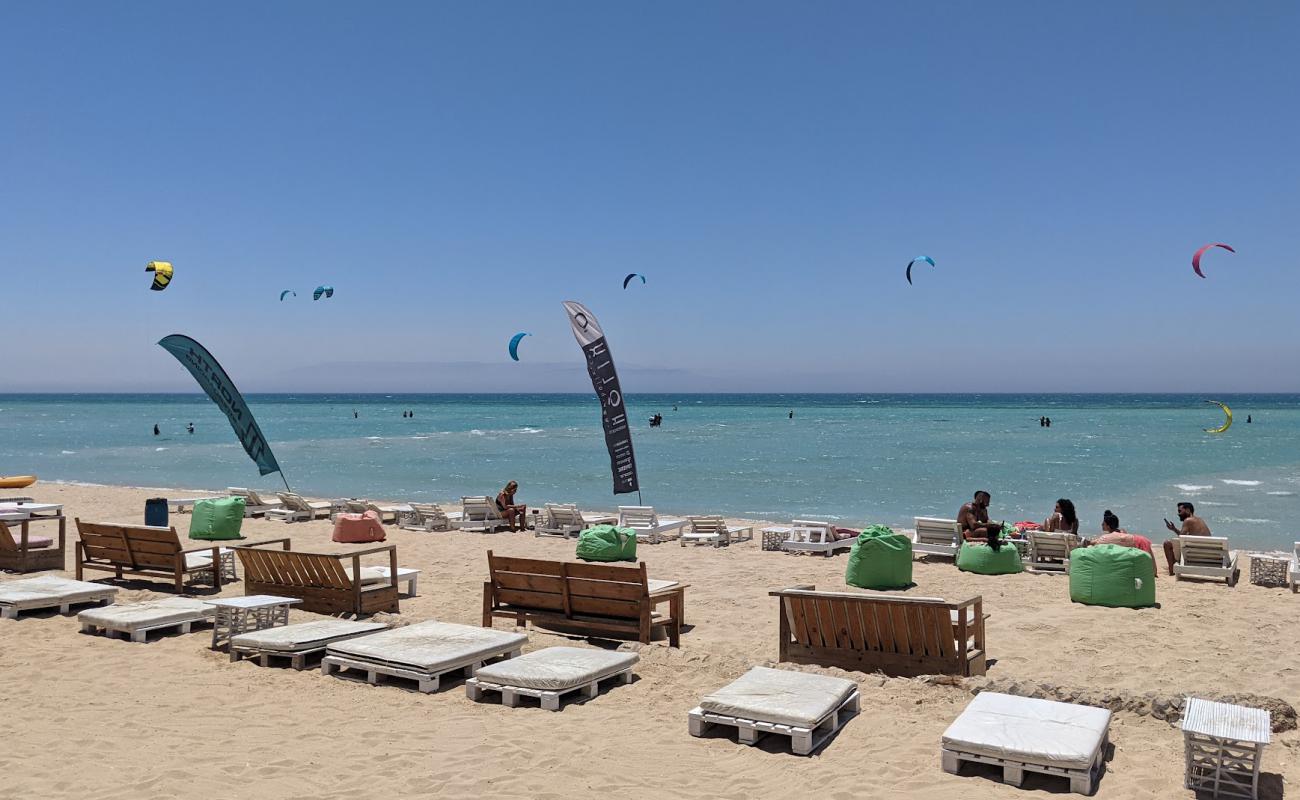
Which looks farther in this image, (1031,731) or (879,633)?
(879,633)

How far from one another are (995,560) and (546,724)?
8.57 meters

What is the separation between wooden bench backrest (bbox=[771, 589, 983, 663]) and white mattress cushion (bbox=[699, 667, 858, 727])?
1030 mm

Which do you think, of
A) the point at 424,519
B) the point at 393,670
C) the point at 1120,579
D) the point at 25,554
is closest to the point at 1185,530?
the point at 1120,579

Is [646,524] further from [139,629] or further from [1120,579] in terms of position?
[139,629]

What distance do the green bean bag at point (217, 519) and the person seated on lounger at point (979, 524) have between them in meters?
11.2

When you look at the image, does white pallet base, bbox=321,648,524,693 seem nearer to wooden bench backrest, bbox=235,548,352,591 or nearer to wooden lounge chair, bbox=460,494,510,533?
wooden bench backrest, bbox=235,548,352,591

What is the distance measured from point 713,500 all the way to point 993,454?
76.7ft

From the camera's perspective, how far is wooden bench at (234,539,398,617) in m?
9.41

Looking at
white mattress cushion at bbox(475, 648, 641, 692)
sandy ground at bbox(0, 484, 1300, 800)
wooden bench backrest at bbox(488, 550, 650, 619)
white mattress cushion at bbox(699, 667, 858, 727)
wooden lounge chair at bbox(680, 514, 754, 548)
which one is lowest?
wooden lounge chair at bbox(680, 514, 754, 548)

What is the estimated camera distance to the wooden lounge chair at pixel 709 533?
629 inches

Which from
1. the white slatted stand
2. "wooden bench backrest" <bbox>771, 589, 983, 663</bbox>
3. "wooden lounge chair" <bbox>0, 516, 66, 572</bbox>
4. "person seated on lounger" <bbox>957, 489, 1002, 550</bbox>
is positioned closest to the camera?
the white slatted stand

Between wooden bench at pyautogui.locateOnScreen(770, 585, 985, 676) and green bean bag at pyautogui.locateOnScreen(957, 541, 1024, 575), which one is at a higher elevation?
wooden bench at pyautogui.locateOnScreen(770, 585, 985, 676)

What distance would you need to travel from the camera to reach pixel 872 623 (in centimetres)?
738

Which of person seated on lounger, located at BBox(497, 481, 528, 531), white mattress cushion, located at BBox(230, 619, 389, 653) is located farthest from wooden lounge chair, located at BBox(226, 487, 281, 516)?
white mattress cushion, located at BBox(230, 619, 389, 653)
